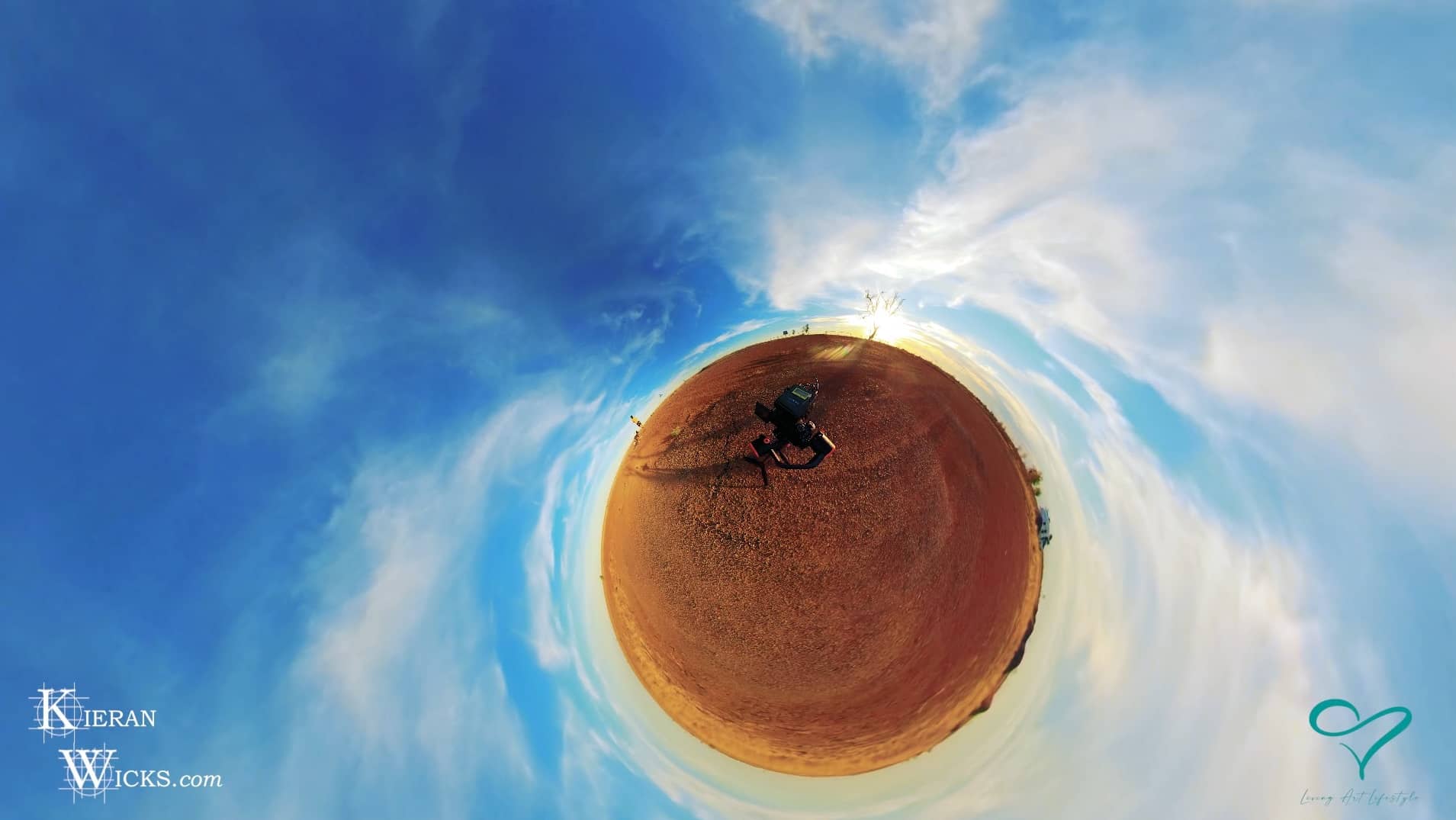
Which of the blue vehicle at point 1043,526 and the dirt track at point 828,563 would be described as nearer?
the dirt track at point 828,563

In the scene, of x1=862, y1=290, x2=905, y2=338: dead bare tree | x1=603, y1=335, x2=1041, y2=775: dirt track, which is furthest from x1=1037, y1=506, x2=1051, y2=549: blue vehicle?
x1=862, y1=290, x2=905, y2=338: dead bare tree

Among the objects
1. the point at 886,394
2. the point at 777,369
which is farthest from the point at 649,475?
the point at 886,394

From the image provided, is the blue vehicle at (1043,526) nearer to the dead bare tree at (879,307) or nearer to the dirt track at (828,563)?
the dirt track at (828,563)

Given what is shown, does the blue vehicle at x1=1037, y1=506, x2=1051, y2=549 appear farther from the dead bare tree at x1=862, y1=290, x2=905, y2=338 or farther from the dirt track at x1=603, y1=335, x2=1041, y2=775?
the dead bare tree at x1=862, y1=290, x2=905, y2=338

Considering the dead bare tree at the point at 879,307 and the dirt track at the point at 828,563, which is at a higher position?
the dead bare tree at the point at 879,307

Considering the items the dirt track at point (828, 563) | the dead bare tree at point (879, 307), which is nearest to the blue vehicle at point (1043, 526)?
the dirt track at point (828, 563)
